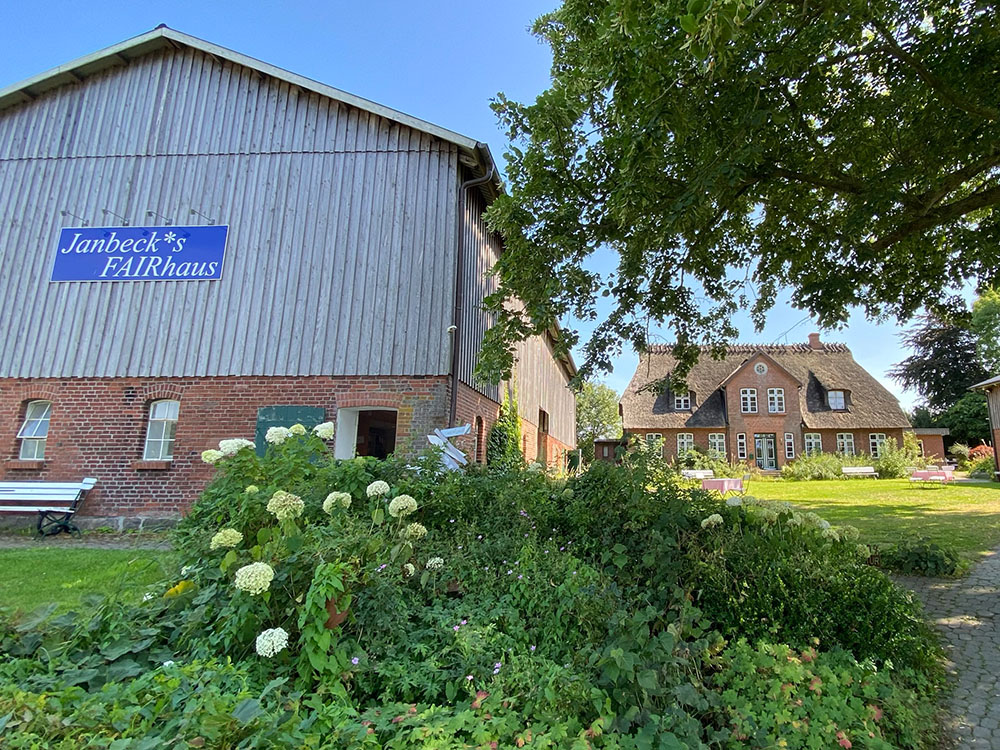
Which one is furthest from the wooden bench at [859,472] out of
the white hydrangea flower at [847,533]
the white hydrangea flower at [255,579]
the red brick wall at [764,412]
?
the white hydrangea flower at [255,579]

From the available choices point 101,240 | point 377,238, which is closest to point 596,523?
point 377,238

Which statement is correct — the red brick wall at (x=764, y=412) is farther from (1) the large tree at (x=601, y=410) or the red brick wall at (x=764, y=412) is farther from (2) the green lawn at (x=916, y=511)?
(1) the large tree at (x=601, y=410)

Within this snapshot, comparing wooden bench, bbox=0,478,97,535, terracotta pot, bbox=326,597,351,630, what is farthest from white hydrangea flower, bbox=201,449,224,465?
wooden bench, bbox=0,478,97,535

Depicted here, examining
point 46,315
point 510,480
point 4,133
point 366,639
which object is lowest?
point 366,639

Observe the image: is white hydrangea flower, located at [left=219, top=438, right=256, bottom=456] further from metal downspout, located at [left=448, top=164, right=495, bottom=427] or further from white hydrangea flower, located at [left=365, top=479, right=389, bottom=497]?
metal downspout, located at [left=448, top=164, right=495, bottom=427]

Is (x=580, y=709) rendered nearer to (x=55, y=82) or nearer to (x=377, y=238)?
(x=377, y=238)

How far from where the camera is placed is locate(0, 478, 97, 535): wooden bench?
944cm

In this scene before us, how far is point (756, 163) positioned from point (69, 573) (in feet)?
29.3

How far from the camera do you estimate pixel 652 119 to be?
15.6ft

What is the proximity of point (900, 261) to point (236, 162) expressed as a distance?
464 inches

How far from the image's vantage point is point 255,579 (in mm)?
2469

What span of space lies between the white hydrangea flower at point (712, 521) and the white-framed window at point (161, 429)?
9631 millimetres

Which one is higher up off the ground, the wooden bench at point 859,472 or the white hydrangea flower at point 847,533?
the wooden bench at point 859,472

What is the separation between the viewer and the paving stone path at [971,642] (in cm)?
320
